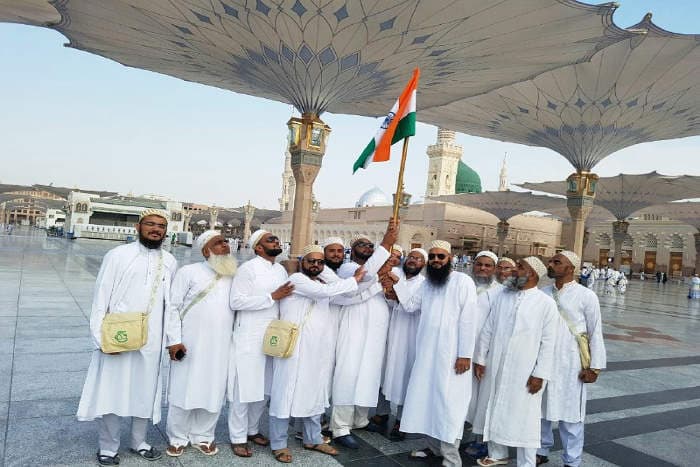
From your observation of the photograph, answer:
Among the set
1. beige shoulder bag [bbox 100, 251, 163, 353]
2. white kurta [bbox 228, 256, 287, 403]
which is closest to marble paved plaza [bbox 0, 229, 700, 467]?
white kurta [bbox 228, 256, 287, 403]

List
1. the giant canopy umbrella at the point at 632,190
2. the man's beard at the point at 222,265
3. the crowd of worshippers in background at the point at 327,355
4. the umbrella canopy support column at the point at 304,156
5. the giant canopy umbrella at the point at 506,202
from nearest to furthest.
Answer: the crowd of worshippers in background at the point at 327,355 < the man's beard at the point at 222,265 < the umbrella canopy support column at the point at 304,156 < the giant canopy umbrella at the point at 632,190 < the giant canopy umbrella at the point at 506,202

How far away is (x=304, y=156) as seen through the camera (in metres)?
13.1

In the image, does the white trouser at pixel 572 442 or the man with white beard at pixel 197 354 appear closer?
the man with white beard at pixel 197 354

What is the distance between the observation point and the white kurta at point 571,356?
312cm

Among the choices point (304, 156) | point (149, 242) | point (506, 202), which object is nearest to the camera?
point (149, 242)

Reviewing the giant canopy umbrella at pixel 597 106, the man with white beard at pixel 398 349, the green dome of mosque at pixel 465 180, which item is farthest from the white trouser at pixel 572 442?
the green dome of mosque at pixel 465 180

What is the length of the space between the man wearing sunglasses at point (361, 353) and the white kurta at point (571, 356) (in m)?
1.12

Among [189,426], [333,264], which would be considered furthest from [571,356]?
Answer: [189,426]

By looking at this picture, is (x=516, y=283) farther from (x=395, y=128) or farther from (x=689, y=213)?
(x=689, y=213)

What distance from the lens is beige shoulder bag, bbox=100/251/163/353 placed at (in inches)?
102

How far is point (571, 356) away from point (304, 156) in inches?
420

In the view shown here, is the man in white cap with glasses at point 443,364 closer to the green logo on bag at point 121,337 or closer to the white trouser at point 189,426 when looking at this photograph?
the white trouser at point 189,426

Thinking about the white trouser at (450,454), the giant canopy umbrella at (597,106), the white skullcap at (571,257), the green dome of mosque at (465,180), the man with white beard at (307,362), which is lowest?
the white trouser at (450,454)

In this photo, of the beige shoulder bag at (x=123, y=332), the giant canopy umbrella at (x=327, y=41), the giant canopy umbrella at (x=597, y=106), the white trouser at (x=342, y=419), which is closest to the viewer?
the beige shoulder bag at (x=123, y=332)
